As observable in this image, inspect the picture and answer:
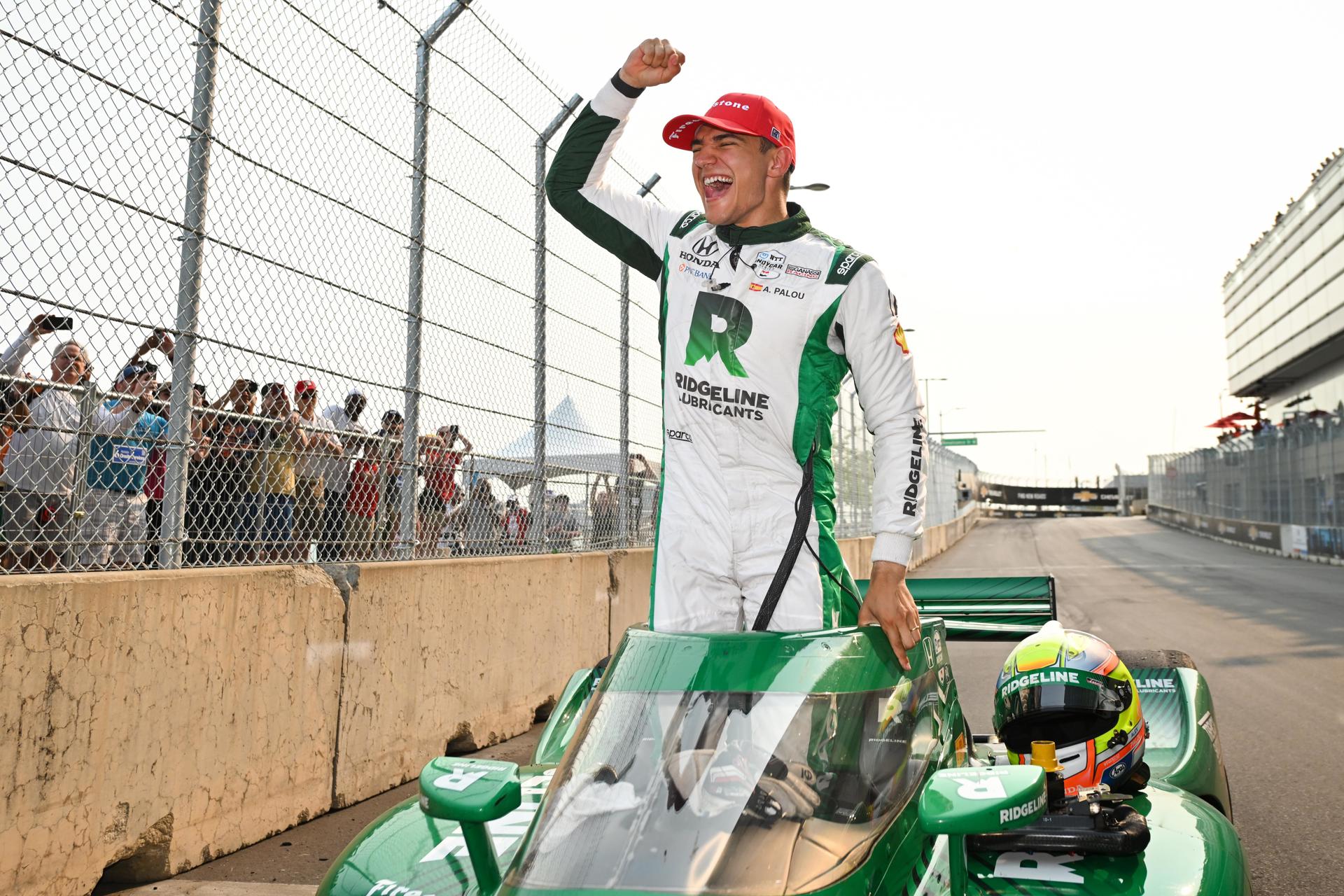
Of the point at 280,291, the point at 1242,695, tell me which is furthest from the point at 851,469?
the point at 280,291

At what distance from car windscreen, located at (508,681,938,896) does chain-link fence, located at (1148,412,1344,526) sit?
28.2 meters

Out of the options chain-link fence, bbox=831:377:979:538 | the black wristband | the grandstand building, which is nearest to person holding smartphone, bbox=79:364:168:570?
the black wristband

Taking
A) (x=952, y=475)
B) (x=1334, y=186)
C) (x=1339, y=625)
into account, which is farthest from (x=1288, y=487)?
(x=1334, y=186)

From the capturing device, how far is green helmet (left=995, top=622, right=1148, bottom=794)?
9.89 feet

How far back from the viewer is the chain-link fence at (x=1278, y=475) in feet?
87.9

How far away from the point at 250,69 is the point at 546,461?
125 inches

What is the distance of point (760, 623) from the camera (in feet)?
8.90

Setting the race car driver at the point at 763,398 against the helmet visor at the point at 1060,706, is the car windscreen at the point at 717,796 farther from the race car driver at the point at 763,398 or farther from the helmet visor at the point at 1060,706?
the helmet visor at the point at 1060,706

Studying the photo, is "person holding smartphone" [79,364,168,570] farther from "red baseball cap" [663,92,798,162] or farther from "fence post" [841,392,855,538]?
"fence post" [841,392,855,538]

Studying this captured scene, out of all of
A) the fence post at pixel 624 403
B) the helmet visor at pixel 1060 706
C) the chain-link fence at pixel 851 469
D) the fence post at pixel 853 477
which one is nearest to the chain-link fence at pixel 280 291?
the fence post at pixel 624 403

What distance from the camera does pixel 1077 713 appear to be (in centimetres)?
304

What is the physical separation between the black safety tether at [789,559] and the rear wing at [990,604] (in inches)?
78.7

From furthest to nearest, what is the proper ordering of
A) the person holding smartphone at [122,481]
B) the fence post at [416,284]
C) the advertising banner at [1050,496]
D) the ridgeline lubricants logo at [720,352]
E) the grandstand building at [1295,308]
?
the advertising banner at [1050,496] → the grandstand building at [1295,308] → the fence post at [416,284] → the person holding smartphone at [122,481] → the ridgeline lubricants logo at [720,352]

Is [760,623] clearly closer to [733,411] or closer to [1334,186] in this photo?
[733,411]
